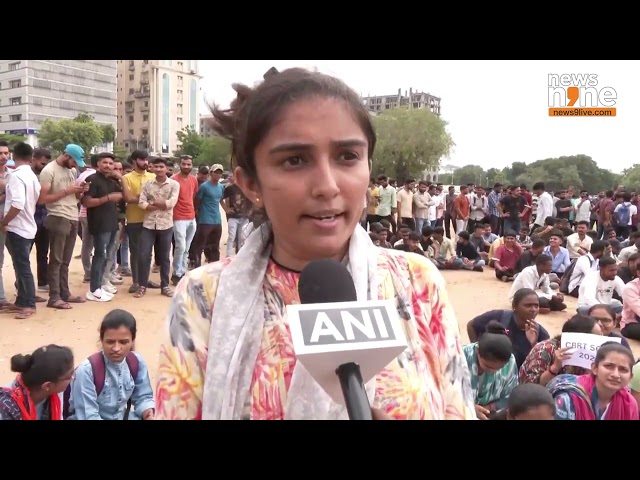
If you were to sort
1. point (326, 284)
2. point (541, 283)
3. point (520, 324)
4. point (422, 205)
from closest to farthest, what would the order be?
point (326, 284) → point (520, 324) → point (541, 283) → point (422, 205)

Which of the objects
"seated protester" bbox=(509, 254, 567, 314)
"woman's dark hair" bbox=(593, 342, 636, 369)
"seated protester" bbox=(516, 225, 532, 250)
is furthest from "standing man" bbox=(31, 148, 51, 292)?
"seated protester" bbox=(516, 225, 532, 250)

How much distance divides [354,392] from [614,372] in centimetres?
309

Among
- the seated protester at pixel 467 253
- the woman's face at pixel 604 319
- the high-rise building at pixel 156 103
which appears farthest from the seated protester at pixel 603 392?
the high-rise building at pixel 156 103

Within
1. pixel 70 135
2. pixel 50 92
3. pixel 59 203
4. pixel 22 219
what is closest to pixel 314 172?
pixel 22 219

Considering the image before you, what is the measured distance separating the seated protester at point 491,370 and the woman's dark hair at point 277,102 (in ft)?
9.14

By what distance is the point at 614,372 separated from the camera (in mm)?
3289

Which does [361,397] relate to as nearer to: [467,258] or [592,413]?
[592,413]

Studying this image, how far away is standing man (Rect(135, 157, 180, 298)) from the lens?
6.72 m

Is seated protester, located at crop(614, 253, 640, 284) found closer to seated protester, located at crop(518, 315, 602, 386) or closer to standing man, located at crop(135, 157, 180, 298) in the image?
seated protester, located at crop(518, 315, 602, 386)

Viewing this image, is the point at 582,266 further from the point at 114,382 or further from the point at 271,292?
the point at 271,292

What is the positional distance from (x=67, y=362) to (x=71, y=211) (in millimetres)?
3496

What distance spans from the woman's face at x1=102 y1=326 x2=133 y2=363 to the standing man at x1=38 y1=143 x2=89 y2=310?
3022 millimetres

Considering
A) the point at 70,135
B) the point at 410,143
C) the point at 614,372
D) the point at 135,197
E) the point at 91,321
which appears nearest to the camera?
the point at 614,372

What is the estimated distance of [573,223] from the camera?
14.8m
